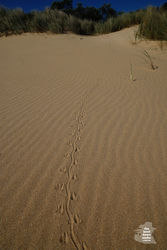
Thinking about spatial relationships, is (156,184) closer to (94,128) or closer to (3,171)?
(94,128)

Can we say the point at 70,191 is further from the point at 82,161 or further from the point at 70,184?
the point at 82,161

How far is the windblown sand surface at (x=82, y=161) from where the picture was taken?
121cm

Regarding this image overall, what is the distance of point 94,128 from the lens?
2.30 metres

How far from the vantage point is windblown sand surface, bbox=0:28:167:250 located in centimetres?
121

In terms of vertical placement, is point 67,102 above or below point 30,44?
below

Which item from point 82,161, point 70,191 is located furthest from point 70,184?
point 82,161

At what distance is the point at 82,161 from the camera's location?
1785 mm

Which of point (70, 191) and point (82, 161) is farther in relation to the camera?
point (82, 161)

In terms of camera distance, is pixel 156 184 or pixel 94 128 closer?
pixel 156 184

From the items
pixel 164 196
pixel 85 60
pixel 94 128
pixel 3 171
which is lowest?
pixel 164 196

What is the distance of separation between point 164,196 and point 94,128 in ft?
4.21

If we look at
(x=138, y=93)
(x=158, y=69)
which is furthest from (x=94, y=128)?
(x=158, y=69)

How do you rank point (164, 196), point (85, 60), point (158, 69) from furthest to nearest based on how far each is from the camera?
point (85, 60), point (158, 69), point (164, 196)

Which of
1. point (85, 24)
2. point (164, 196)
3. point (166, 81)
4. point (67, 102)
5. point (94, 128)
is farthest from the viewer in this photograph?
point (85, 24)
